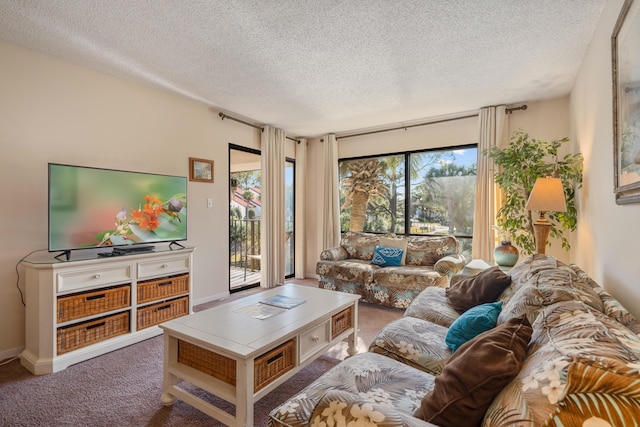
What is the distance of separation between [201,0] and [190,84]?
4.62ft

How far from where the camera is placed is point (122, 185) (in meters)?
2.84

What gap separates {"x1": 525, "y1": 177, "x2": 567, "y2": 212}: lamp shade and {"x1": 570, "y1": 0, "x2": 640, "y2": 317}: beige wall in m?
0.20

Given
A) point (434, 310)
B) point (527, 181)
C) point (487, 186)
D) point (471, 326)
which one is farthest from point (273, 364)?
point (487, 186)

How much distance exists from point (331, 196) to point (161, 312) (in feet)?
10.1

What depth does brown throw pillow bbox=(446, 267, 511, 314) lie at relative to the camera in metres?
2.06

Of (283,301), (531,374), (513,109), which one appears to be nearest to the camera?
(531,374)

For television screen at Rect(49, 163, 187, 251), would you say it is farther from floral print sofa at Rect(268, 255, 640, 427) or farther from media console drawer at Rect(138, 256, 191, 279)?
floral print sofa at Rect(268, 255, 640, 427)

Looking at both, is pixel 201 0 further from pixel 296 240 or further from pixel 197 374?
pixel 296 240

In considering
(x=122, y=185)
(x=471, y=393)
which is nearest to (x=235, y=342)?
(x=471, y=393)

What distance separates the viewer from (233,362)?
1.63 meters

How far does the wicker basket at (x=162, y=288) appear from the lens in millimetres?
2783

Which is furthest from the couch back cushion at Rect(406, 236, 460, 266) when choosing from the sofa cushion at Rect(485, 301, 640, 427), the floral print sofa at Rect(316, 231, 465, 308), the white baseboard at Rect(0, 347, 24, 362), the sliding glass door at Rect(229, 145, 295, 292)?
the white baseboard at Rect(0, 347, 24, 362)

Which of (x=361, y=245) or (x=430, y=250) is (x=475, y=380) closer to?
(x=430, y=250)

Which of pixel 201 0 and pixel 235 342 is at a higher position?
pixel 201 0
